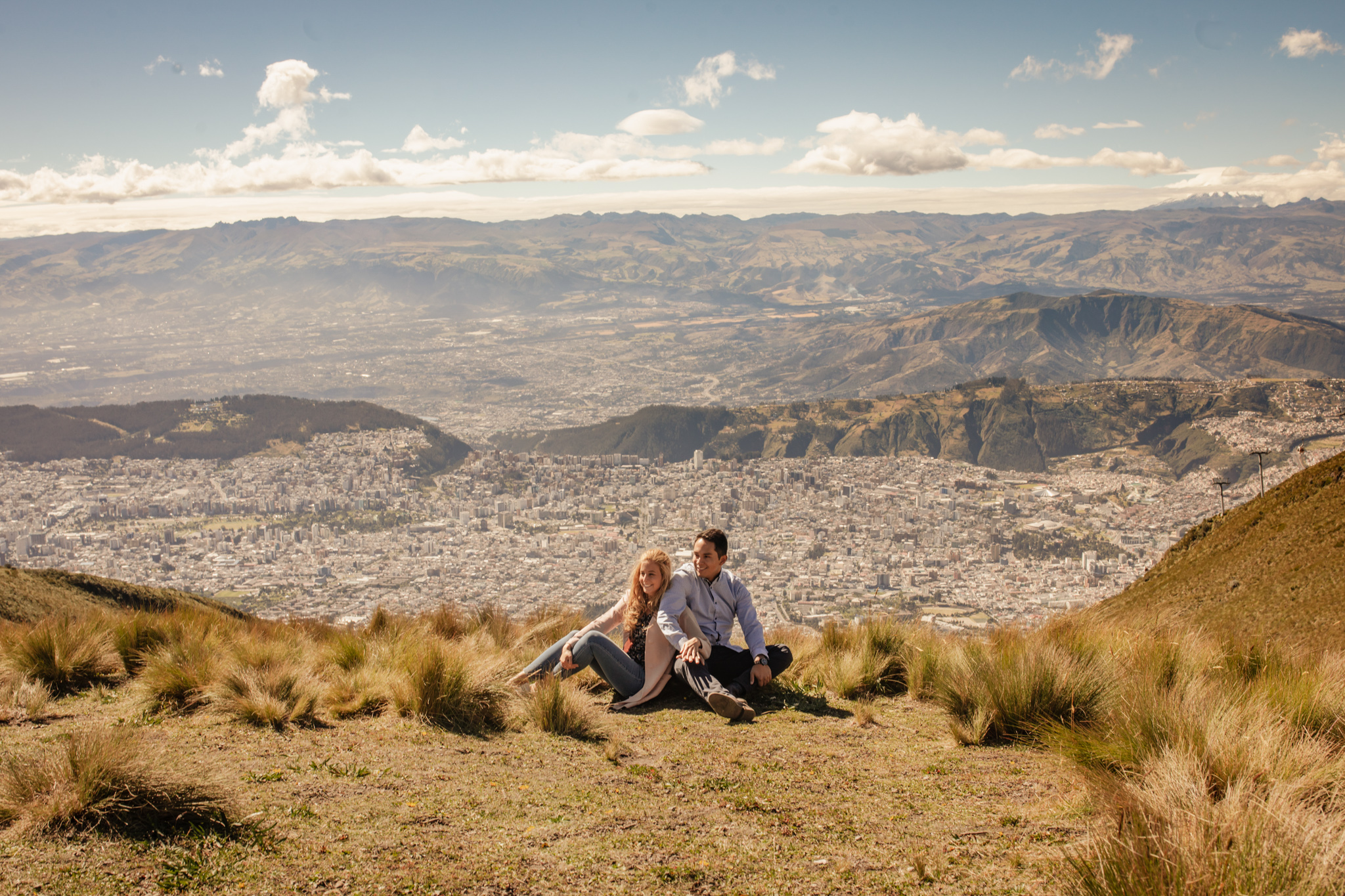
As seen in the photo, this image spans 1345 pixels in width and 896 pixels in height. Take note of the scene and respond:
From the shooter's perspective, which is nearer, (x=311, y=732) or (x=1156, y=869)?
(x=1156, y=869)

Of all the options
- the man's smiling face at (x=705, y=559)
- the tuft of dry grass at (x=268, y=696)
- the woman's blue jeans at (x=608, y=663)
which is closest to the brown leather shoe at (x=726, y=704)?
the woman's blue jeans at (x=608, y=663)

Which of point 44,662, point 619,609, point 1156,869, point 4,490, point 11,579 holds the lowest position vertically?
point 4,490

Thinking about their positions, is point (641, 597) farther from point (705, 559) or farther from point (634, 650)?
point (705, 559)

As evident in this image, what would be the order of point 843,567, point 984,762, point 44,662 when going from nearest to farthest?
point 984,762 → point 44,662 → point 843,567

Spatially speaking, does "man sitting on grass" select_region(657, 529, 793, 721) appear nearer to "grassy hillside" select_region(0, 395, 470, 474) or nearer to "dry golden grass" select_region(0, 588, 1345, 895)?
"dry golden grass" select_region(0, 588, 1345, 895)

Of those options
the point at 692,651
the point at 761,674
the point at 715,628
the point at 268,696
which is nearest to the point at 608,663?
the point at 692,651

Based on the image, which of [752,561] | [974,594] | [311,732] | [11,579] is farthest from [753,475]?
[311,732]

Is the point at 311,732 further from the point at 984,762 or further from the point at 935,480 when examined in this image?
the point at 935,480
